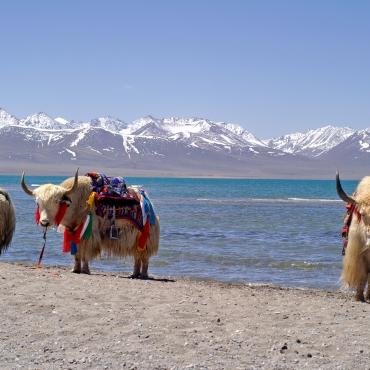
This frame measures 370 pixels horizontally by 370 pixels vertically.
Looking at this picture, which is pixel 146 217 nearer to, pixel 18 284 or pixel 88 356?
pixel 18 284

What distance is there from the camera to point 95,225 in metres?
8.00

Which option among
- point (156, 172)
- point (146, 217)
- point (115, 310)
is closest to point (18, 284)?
point (115, 310)

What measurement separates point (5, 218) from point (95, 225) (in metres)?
1.18

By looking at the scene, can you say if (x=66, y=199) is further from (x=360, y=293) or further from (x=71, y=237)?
(x=360, y=293)

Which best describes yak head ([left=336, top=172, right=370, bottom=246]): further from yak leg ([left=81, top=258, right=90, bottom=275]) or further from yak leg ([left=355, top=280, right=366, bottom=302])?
yak leg ([left=81, top=258, right=90, bottom=275])

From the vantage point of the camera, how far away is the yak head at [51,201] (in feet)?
24.9

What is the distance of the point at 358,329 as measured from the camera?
5105mm

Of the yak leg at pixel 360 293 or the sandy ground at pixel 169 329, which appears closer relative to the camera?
the sandy ground at pixel 169 329

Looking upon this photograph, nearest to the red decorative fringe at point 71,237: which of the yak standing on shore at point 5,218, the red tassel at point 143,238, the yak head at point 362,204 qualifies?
the red tassel at point 143,238

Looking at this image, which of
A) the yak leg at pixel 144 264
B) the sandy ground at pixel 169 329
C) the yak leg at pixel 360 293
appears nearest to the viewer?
the sandy ground at pixel 169 329

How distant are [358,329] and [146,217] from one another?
353 centimetres

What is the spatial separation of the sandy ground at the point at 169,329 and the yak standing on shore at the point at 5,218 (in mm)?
1811

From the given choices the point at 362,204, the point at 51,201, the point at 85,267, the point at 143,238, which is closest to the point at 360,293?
the point at 362,204

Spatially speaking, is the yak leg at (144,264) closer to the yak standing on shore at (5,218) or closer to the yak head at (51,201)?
the yak head at (51,201)
